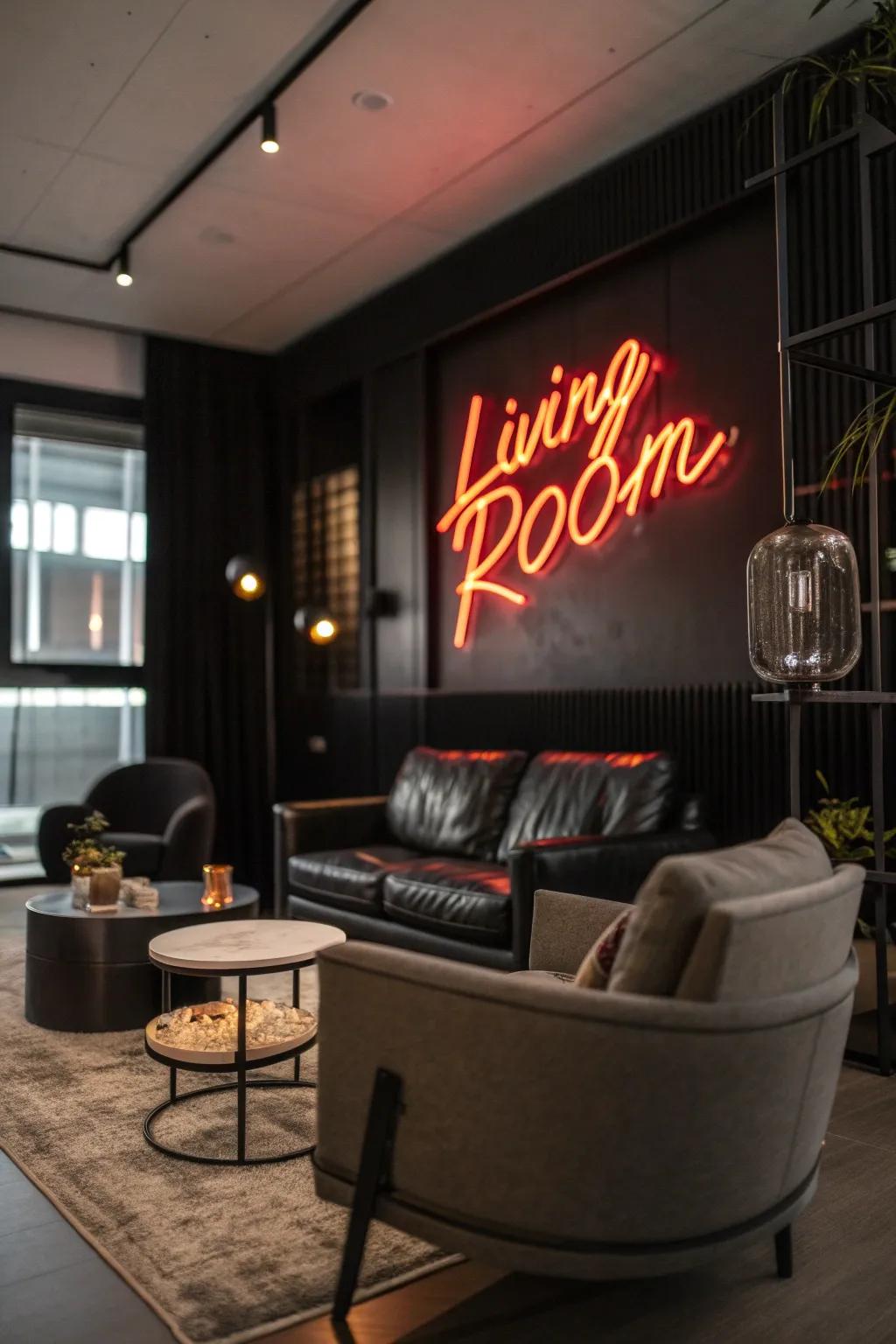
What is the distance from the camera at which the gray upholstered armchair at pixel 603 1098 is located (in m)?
1.63

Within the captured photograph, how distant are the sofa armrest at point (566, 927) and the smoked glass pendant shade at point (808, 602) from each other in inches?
33.9

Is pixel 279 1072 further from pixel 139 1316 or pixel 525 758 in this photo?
pixel 525 758

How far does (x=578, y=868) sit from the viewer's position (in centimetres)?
363

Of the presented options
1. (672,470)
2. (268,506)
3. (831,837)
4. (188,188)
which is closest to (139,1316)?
(831,837)

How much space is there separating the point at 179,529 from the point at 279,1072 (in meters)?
4.31

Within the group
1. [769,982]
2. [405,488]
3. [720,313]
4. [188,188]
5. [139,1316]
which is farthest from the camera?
[405,488]

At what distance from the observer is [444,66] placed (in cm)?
395

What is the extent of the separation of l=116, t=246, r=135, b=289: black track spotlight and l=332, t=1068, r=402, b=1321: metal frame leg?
488 cm

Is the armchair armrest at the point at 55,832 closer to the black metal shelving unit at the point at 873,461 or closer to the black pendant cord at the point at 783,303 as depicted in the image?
the black metal shelving unit at the point at 873,461

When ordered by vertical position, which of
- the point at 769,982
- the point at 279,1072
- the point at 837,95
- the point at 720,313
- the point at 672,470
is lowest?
the point at 279,1072

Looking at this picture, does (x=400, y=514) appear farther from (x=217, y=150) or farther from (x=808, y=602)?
(x=808, y=602)

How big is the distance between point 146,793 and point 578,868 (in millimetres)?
3227

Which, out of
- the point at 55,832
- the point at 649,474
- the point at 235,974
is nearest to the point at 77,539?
the point at 55,832

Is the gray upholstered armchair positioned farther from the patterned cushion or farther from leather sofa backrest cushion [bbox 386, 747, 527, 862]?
leather sofa backrest cushion [bbox 386, 747, 527, 862]
